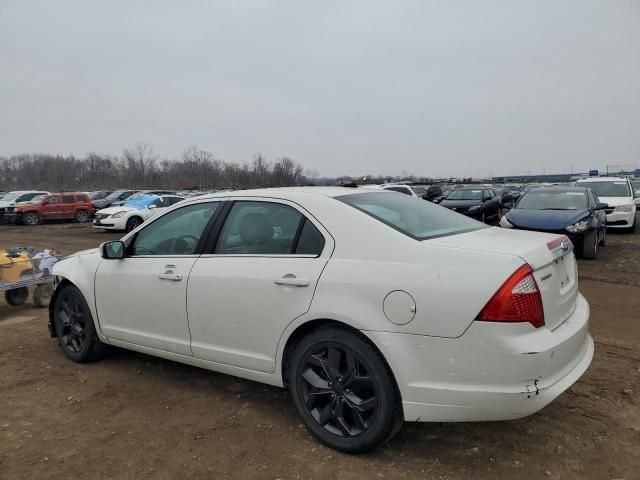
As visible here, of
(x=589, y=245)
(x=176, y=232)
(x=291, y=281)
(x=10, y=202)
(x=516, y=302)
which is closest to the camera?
(x=516, y=302)

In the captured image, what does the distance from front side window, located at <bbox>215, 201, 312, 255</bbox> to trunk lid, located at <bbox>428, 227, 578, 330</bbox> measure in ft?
3.08

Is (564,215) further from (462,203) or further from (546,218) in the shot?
(462,203)

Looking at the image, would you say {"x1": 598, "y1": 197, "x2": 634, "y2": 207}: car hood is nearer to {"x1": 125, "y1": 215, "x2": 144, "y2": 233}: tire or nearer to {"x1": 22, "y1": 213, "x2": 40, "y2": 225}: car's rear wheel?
{"x1": 125, "y1": 215, "x2": 144, "y2": 233}: tire

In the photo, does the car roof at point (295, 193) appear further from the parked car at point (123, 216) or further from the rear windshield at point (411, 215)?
the parked car at point (123, 216)

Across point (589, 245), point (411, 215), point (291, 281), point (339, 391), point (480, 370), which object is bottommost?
point (589, 245)

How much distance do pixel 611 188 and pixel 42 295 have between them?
1566 centimetres

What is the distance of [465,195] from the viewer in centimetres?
1844

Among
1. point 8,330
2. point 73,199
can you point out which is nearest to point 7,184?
point 73,199

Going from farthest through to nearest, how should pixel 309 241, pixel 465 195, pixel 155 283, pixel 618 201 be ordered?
pixel 465 195 < pixel 618 201 < pixel 155 283 < pixel 309 241

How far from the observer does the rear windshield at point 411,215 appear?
9.95ft

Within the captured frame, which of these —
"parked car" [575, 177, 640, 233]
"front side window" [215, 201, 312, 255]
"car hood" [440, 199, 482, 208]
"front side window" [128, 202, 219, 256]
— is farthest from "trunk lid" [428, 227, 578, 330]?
"car hood" [440, 199, 482, 208]

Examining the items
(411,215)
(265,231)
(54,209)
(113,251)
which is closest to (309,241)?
(265,231)

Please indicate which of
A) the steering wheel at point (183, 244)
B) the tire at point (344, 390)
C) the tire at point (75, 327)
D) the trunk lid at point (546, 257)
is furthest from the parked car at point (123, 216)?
the trunk lid at point (546, 257)

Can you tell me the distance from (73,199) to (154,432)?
25.1 m
